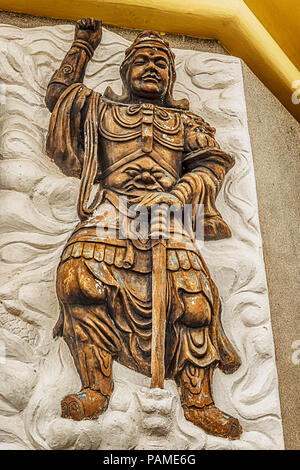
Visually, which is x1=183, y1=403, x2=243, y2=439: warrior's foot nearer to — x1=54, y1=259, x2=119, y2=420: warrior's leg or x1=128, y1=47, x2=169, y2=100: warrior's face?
x1=54, y1=259, x2=119, y2=420: warrior's leg

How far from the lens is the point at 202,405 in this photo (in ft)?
6.77

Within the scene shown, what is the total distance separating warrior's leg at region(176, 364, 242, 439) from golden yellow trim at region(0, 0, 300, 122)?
5.95 feet

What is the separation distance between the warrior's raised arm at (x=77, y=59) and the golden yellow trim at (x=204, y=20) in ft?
1.02

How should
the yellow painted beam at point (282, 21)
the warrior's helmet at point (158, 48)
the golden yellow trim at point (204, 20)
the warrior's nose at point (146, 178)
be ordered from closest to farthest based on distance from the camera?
the warrior's nose at point (146, 178)
the warrior's helmet at point (158, 48)
the golden yellow trim at point (204, 20)
the yellow painted beam at point (282, 21)

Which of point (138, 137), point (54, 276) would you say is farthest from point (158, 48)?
point (54, 276)

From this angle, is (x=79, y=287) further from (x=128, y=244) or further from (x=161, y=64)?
(x=161, y=64)

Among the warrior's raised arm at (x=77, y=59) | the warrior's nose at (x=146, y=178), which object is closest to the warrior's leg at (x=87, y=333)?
the warrior's nose at (x=146, y=178)

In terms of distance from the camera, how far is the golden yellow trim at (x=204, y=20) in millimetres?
3121

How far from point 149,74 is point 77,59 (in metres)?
0.33

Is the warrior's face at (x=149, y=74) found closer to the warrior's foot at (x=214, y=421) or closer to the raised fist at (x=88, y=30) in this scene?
the raised fist at (x=88, y=30)

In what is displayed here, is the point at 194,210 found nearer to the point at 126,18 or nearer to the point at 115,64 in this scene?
the point at 115,64

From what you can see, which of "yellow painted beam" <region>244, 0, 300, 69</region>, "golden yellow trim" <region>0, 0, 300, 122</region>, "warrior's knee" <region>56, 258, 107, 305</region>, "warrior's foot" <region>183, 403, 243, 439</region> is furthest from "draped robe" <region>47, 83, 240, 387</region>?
"yellow painted beam" <region>244, 0, 300, 69</region>

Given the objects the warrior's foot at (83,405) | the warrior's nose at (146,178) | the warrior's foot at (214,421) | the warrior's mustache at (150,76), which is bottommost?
the warrior's foot at (214,421)

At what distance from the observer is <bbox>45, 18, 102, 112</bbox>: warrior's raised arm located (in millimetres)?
2668
